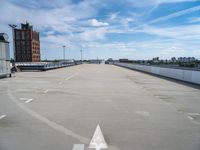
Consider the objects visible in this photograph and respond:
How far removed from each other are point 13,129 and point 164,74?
21544mm

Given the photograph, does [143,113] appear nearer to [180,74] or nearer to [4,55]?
[180,74]

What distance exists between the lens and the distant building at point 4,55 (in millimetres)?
19600

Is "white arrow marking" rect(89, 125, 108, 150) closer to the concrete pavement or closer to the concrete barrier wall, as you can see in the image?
the concrete pavement

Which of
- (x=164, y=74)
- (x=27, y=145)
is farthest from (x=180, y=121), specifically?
(x=164, y=74)

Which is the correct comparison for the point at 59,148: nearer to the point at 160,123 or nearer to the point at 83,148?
the point at 83,148

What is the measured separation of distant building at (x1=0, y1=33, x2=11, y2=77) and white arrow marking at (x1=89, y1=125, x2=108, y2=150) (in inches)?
667

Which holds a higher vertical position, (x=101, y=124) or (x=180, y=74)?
(x=180, y=74)

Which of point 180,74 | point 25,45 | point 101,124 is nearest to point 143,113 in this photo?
point 101,124

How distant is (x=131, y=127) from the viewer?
19.2ft

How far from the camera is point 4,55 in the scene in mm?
20328

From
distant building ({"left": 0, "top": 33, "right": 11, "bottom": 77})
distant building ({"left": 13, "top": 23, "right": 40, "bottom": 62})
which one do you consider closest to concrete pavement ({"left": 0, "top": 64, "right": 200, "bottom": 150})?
distant building ({"left": 0, "top": 33, "right": 11, "bottom": 77})

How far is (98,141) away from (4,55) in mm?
18453

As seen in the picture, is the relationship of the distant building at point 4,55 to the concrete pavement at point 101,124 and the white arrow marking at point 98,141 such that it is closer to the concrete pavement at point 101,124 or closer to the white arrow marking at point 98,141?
the concrete pavement at point 101,124

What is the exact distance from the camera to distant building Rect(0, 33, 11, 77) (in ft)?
64.3
